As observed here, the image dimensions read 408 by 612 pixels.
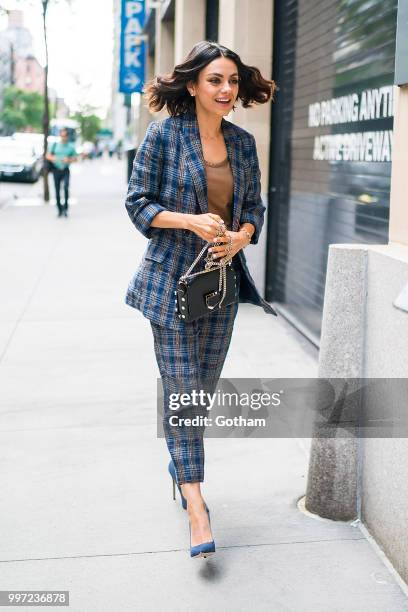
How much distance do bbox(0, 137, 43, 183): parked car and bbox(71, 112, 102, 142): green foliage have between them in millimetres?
88818

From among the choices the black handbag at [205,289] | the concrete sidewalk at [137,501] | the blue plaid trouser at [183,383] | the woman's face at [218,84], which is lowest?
the concrete sidewalk at [137,501]

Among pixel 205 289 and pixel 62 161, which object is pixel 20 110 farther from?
pixel 205 289

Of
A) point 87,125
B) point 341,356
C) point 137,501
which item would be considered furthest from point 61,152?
point 87,125

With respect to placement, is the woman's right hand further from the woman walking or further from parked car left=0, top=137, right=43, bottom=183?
parked car left=0, top=137, right=43, bottom=183

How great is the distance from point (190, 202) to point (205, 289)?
354 mm

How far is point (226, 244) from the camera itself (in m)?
3.34

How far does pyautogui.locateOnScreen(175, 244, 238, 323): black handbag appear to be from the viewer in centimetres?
337

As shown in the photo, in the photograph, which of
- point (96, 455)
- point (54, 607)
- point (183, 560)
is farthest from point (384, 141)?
point (54, 607)

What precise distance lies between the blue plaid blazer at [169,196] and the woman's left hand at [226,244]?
0.44ft

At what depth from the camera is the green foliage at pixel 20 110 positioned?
366 ft

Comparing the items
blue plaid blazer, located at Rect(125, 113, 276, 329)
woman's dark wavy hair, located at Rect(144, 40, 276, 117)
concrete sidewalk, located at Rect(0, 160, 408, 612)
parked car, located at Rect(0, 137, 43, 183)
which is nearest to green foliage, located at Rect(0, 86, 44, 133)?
parked car, located at Rect(0, 137, 43, 183)

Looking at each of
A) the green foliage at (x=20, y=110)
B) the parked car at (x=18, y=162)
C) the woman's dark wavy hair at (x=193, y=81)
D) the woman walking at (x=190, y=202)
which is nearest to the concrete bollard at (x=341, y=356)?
the woman walking at (x=190, y=202)

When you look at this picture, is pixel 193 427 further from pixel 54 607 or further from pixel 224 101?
pixel 224 101

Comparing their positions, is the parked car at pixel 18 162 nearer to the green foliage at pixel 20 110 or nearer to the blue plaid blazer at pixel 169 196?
the blue plaid blazer at pixel 169 196
